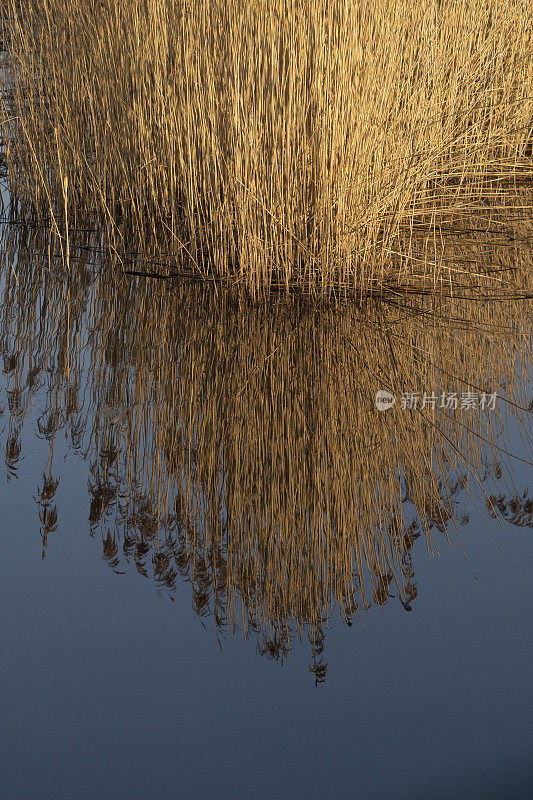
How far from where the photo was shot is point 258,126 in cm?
346

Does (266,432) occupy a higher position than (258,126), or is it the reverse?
(258,126)

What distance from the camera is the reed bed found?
2109 millimetres

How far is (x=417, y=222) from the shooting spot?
4.48 meters

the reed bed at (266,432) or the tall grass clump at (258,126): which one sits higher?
the tall grass clump at (258,126)

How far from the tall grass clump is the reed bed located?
0.76 feet

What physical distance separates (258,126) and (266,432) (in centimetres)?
125

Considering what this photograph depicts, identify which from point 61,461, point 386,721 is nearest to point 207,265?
point 61,461

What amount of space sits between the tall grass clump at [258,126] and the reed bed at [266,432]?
23 cm

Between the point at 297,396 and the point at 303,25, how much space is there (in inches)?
49.0

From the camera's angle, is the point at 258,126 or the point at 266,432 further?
the point at 258,126

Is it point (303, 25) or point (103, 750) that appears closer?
point (103, 750)

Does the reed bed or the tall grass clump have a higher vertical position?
the tall grass clump

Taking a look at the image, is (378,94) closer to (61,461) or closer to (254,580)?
(61,461)

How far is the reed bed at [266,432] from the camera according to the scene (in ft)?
6.92
